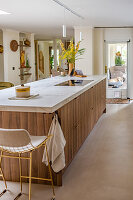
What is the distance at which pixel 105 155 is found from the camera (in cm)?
420

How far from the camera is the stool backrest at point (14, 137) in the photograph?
2535mm

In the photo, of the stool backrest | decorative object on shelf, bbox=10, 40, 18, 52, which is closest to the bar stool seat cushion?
the stool backrest

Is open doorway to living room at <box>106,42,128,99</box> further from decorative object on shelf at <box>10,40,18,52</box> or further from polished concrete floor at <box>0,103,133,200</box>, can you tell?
polished concrete floor at <box>0,103,133,200</box>

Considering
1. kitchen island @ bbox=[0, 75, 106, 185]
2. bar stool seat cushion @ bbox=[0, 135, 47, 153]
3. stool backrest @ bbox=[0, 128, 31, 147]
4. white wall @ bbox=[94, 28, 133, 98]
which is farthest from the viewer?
white wall @ bbox=[94, 28, 133, 98]

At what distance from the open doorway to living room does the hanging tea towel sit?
6.47 m

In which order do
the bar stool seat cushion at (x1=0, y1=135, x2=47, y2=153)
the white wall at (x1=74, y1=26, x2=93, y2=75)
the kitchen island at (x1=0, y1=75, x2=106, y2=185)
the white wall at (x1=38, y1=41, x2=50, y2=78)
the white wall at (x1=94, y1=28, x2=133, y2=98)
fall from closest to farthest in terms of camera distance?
the bar stool seat cushion at (x1=0, y1=135, x2=47, y2=153), the kitchen island at (x1=0, y1=75, x2=106, y2=185), the white wall at (x1=74, y1=26, x2=93, y2=75), the white wall at (x1=94, y1=28, x2=133, y2=98), the white wall at (x1=38, y1=41, x2=50, y2=78)

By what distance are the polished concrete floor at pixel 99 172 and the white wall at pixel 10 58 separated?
5.31 metres

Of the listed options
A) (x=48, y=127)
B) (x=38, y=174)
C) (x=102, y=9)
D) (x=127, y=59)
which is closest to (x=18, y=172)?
(x=38, y=174)

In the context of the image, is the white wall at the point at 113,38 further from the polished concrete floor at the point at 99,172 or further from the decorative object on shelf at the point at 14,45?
the polished concrete floor at the point at 99,172

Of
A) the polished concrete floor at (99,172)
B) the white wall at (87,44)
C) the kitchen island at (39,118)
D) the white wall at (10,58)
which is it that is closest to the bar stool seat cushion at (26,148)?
the kitchen island at (39,118)

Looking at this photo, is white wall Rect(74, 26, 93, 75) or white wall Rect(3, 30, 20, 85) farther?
white wall Rect(3, 30, 20, 85)

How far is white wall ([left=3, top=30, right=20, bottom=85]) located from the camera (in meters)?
9.85

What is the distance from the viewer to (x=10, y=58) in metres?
10.0

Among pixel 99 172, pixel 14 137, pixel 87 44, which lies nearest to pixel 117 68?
pixel 87 44
